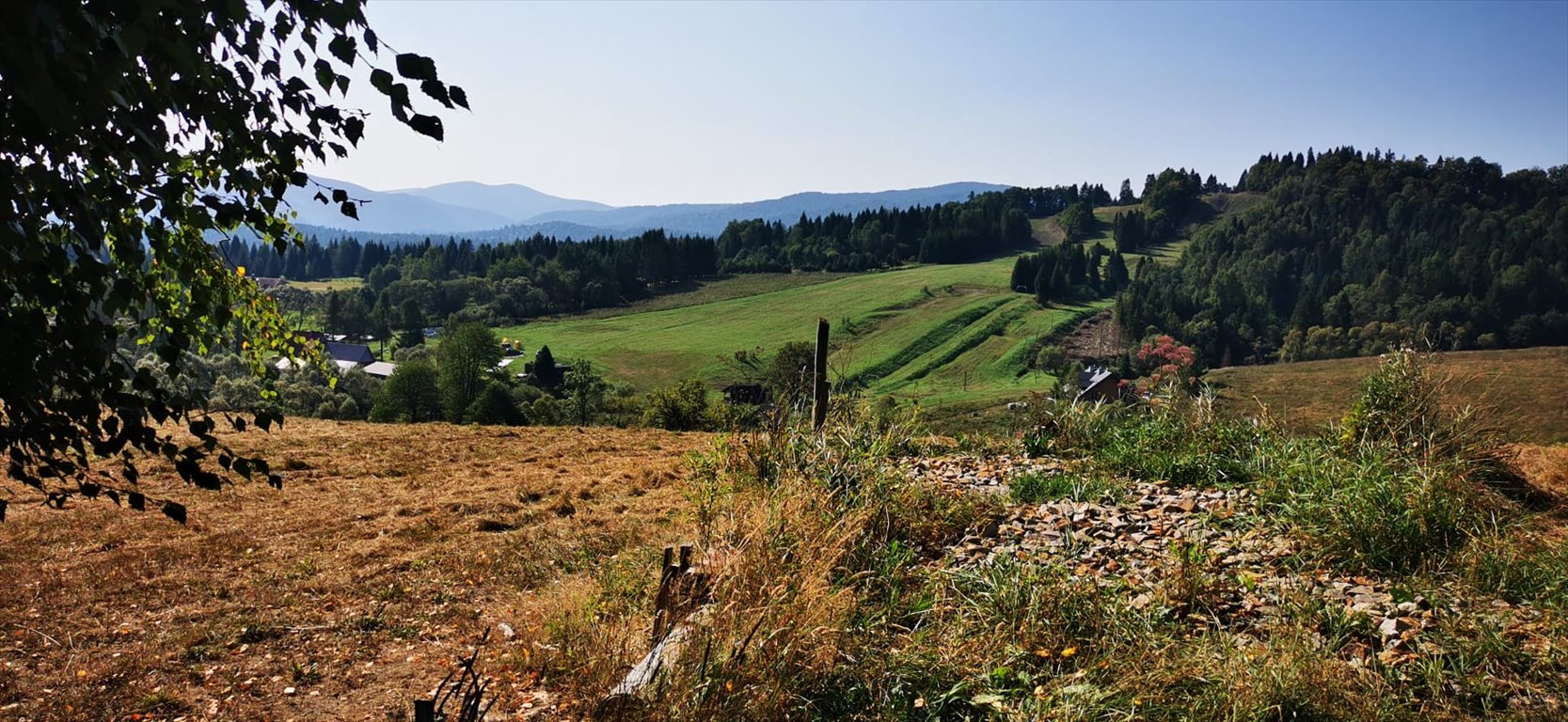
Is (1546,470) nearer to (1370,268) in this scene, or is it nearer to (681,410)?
(681,410)

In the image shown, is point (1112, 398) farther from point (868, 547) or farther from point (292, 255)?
point (292, 255)

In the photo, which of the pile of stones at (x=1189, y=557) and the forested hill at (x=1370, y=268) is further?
the forested hill at (x=1370, y=268)

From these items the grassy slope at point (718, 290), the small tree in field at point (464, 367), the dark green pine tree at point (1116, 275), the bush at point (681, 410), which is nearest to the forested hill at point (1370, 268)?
the dark green pine tree at point (1116, 275)

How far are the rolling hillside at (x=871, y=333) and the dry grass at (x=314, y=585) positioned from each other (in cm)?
5578

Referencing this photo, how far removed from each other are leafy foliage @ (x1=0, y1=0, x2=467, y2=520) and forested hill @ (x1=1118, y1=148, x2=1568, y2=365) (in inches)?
3287

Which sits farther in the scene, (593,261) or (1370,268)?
(593,261)

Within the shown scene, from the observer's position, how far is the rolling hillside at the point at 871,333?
249 feet

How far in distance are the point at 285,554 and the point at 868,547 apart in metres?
5.44

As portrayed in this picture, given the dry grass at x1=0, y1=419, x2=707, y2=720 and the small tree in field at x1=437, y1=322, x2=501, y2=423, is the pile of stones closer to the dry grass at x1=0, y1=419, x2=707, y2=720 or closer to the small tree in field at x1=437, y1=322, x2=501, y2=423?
the dry grass at x1=0, y1=419, x2=707, y2=720

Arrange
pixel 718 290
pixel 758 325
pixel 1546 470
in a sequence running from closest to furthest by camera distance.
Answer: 1. pixel 1546 470
2. pixel 758 325
3. pixel 718 290

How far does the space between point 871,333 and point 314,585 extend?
83586 mm

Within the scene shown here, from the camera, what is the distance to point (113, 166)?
239 centimetres

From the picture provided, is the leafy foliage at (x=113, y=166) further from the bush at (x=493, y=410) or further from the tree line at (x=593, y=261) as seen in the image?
the tree line at (x=593, y=261)

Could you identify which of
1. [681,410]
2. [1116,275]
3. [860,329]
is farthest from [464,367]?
[1116,275]
